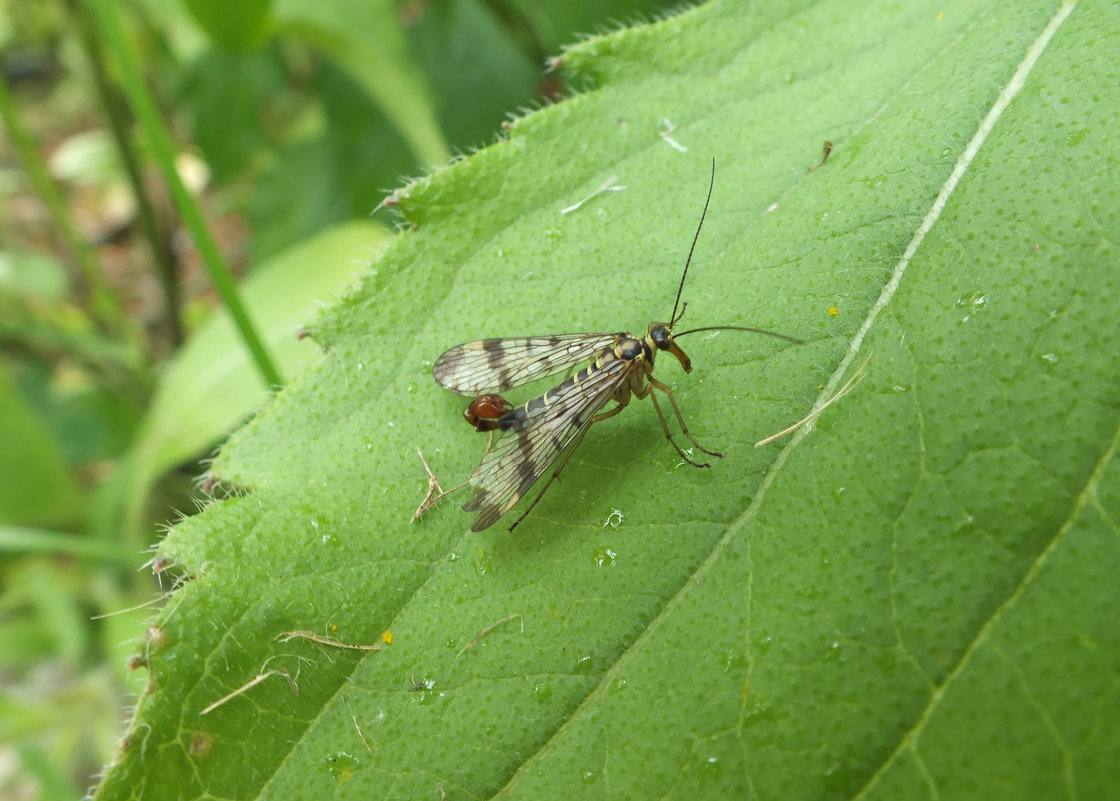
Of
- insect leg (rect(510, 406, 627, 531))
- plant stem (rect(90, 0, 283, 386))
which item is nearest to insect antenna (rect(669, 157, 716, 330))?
insect leg (rect(510, 406, 627, 531))

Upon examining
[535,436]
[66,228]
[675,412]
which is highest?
[66,228]

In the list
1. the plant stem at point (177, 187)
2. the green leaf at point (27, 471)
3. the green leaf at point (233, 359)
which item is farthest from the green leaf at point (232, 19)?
the green leaf at point (27, 471)

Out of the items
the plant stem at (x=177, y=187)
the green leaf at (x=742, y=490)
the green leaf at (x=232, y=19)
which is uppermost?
the green leaf at (x=232, y=19)

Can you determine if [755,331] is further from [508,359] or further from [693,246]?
[508,359]

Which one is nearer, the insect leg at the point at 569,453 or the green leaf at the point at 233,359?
the insect leg at the point at 569,453

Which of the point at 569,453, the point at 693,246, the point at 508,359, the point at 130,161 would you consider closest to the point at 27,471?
the point at 130,161

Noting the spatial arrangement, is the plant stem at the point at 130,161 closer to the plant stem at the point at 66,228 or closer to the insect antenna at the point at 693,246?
the plant stem at the point at 66,228
